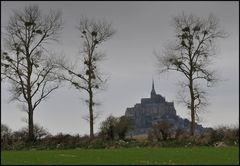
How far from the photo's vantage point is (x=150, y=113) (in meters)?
84.8

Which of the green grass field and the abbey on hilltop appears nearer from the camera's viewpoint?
the green grass field

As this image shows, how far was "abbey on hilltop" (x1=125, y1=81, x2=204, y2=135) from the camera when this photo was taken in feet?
220

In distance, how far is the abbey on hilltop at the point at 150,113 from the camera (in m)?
67.1

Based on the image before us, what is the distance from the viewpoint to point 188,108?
51781 mm

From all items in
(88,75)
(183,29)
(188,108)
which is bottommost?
(188,108)

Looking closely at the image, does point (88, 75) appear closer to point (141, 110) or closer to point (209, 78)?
point (209, 78)

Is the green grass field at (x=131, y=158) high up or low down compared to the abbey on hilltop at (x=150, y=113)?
down

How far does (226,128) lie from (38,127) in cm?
2739

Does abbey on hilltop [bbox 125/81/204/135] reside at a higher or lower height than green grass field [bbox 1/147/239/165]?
higher

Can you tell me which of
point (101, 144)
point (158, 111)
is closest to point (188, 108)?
point (101, 144)

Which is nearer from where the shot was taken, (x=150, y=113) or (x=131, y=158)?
(x=131, y=158)

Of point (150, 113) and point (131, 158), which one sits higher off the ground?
point (150, 113)

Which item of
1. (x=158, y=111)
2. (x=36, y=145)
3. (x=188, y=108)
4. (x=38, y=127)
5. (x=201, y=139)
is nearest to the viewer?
(x=201, y=139)

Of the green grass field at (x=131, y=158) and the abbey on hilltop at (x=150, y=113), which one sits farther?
the abbey on hilltop at (x=150, y=113)
